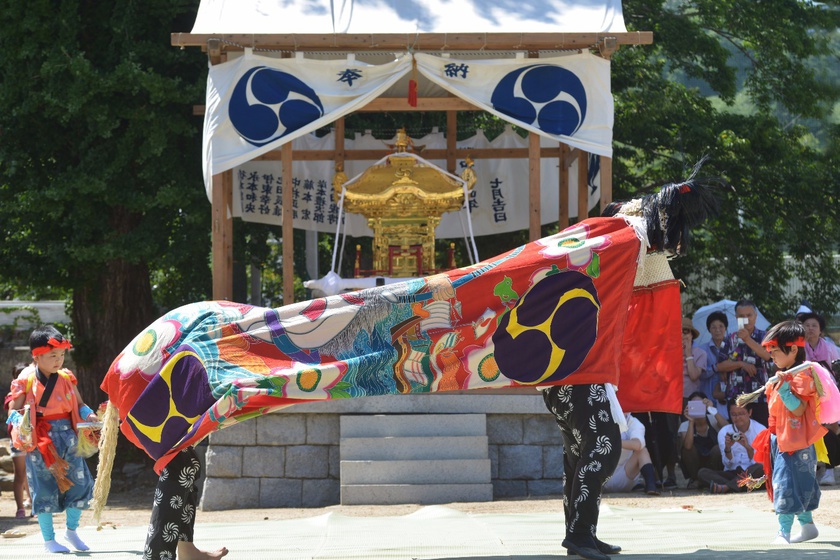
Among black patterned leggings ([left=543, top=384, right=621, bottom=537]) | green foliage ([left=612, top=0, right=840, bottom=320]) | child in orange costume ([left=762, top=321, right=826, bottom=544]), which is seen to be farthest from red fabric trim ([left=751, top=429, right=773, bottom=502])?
green foliage ([left=612, top=0, right=840, bottom=320])

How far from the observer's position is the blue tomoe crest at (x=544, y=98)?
9719 mm

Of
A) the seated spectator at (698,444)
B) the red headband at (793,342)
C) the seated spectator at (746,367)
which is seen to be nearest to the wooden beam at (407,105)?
the seated spectator at (746,367)

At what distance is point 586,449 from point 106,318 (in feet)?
28.5

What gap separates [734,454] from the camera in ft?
30.1

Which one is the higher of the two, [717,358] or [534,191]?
[534,191]

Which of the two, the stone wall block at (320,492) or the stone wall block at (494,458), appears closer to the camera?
the stone wall block at (320,492)

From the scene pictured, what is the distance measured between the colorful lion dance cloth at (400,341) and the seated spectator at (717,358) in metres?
4.69

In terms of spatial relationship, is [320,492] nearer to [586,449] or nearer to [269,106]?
[269,106]

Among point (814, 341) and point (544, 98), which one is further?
point (544, 98)

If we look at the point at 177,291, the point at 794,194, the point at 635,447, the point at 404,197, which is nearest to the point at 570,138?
the point at 404,197

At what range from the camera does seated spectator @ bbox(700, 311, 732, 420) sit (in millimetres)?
10023

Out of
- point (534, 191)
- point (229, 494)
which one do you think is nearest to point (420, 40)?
point (534, 191)

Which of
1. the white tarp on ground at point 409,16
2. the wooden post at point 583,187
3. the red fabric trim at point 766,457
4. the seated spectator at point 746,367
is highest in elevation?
the white tarp on ground at point 409,16

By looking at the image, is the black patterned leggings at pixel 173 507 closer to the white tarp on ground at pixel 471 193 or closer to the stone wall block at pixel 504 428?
the stone wall block at pixel 504 428
